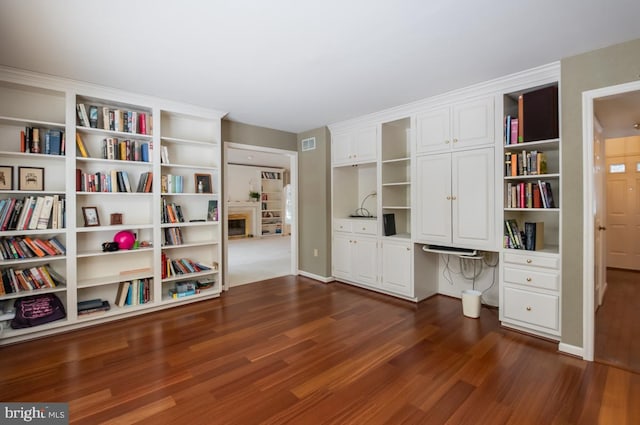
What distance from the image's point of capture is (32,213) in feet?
9.53

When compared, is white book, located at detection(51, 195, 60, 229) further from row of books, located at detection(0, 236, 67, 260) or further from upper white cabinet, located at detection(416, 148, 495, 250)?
upper white cabinet, located at detection(416, 148, 495, 250)

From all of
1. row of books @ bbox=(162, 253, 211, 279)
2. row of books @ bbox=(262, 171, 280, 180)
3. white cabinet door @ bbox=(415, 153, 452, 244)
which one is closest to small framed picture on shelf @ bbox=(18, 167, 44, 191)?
row of books @ bbox=(162, 253, 211, 279)

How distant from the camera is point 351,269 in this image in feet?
15.0

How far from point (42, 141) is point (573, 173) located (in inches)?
195

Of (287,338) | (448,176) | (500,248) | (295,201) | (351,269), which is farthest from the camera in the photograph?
(295,201)

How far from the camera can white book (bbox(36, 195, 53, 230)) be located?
2.93 meters

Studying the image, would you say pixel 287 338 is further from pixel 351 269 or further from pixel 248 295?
pixel 351 269

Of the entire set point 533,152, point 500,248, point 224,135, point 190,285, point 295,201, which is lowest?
point 190,285

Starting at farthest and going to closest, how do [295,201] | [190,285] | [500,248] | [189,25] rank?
1. [295,201]
2. [190,285]
3. [500,248]
4. [189,25]

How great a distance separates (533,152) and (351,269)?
2720mm

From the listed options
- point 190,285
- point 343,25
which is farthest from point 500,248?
point 190,285

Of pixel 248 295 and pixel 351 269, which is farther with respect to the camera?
pixel 351 269

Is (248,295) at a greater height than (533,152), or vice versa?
(533,152)

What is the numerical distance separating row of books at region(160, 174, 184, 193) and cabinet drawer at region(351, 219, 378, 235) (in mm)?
2437
